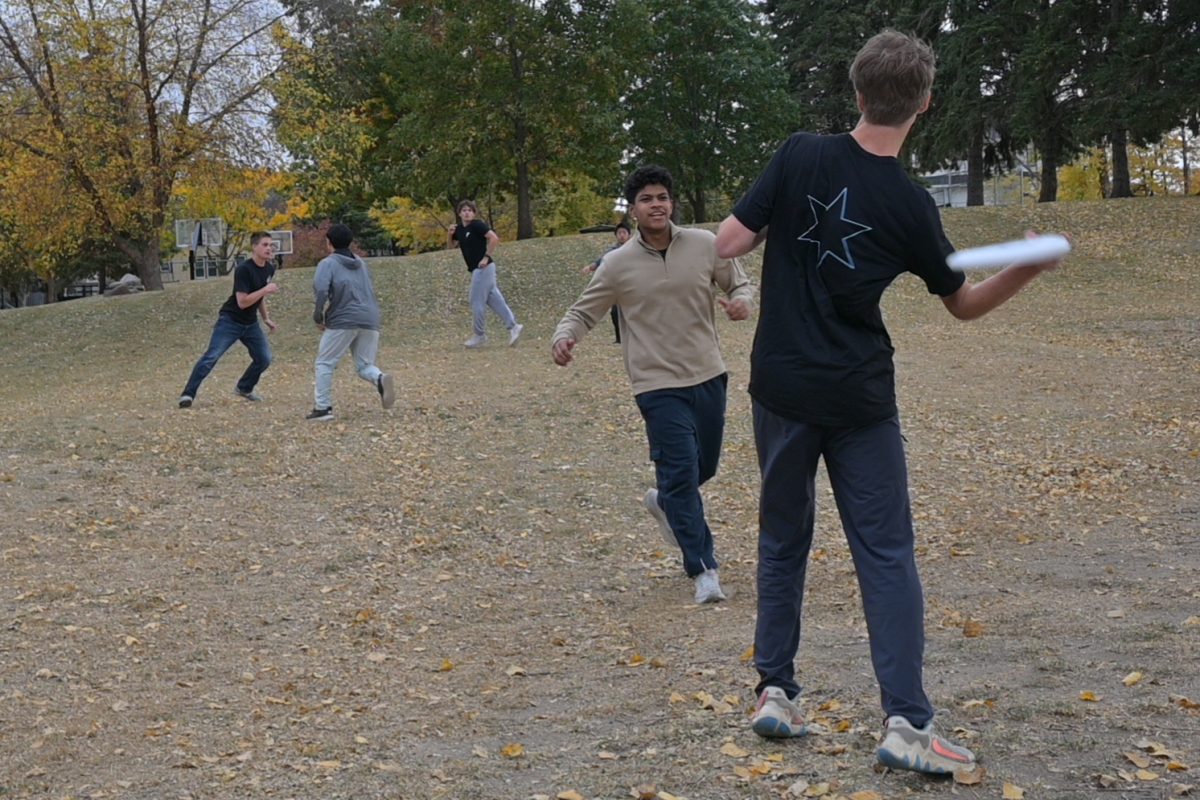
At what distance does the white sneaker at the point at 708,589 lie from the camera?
696 cm

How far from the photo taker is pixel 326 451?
1175 centimetres

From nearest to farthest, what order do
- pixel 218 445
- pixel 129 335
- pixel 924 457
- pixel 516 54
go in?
pixel 924 457 → pixel 218 445 → pixel 129 335 → pixel 516 54

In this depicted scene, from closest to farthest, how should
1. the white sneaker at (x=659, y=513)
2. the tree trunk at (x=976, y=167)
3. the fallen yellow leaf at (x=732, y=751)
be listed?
the fallen yellow leaf at (x=732, y=751) < the white sneaker at (x=659, y=513) < the tree trunk at (x=976, y=167)

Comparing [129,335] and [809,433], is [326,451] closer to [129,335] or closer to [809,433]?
[809,433]

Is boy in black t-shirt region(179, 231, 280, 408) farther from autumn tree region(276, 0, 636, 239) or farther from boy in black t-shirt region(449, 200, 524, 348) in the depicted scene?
autumn tree region(276, 0, 636, 239)

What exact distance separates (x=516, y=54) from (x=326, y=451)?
1206 inches

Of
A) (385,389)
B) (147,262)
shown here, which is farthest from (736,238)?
(147,262)

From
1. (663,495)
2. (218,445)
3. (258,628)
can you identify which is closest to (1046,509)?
(663,495)

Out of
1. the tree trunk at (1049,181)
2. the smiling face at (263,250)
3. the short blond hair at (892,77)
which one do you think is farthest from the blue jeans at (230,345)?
the tree trunk at (1049,181)

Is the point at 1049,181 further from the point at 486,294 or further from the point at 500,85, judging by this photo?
the point at 486,294

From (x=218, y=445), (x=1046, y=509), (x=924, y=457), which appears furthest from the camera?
(x=218, y=445)

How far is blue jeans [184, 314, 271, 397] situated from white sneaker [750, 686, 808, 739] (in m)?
11.1

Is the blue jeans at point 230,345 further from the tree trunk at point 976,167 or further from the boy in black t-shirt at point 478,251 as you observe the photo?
the tree trunk at point 976,167

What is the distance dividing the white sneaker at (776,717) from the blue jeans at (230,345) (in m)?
11.1
